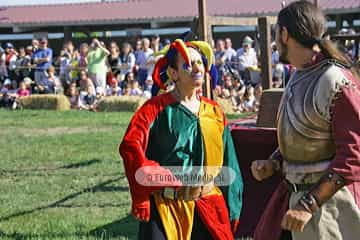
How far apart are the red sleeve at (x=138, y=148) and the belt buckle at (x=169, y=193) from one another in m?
0.08

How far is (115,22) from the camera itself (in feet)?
86.9

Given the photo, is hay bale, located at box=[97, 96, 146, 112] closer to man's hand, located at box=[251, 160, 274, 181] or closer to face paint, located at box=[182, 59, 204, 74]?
face paint, located at box=[182, 59, 204, 74]

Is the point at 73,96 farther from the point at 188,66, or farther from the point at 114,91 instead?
the point at 188,66

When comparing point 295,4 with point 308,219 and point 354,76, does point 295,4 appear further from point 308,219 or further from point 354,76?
point 308,219

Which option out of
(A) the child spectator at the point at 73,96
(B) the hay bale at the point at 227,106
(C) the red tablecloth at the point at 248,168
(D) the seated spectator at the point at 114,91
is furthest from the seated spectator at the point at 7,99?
(C) the red tablecloth at the point at 248,168

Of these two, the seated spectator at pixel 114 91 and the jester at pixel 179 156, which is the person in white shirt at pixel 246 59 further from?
the jester at pixel 179 156

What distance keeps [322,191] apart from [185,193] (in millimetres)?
1243

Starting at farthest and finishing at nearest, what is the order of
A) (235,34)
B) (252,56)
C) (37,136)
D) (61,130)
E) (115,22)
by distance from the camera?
(115,22) < (235,34) < (252,56) < (61,130) < (37,136)

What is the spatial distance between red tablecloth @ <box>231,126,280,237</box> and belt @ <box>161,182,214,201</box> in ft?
5.00

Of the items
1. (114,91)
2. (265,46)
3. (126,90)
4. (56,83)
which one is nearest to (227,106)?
(126,90)

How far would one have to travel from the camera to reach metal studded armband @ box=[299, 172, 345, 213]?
2652 millimetres

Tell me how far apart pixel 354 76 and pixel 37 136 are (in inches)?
405

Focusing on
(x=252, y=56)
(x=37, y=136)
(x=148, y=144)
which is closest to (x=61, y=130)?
(x=37, y=136)

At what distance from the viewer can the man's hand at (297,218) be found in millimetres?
2670
